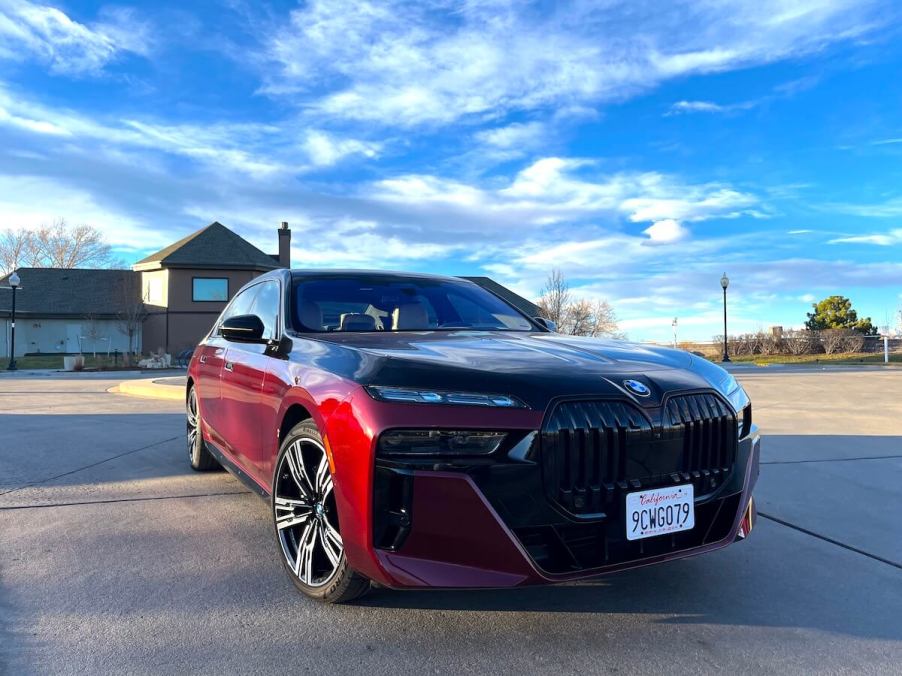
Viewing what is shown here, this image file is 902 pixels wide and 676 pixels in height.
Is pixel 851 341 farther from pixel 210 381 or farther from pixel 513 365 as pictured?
pixel 513 365

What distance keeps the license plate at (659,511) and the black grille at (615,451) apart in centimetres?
4

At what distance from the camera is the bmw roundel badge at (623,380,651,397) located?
2527 millimetres

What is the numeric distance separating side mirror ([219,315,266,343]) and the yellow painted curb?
9.18m

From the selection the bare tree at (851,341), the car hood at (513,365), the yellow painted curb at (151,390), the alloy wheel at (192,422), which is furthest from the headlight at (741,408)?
the bare tree at (851,341)

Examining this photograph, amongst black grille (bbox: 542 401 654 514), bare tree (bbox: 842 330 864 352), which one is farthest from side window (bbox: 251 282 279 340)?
bare tree (bbox: 842 330 864 352)

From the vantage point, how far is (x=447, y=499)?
7.41ft

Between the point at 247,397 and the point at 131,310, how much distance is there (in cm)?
3191

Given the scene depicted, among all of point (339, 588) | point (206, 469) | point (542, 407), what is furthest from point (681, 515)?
point (206, 469)

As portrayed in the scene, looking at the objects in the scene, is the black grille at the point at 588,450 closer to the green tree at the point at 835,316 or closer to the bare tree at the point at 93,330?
the bare tree at the point at 93,330

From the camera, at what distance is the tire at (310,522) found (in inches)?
106

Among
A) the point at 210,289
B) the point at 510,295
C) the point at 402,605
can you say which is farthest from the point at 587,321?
the point at 402,605

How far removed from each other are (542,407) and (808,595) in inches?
71.2

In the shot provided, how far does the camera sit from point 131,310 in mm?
32031

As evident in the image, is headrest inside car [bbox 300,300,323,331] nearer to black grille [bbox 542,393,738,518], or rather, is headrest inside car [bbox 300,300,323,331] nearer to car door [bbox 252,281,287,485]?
car door [bbox 252,281,287,485]
